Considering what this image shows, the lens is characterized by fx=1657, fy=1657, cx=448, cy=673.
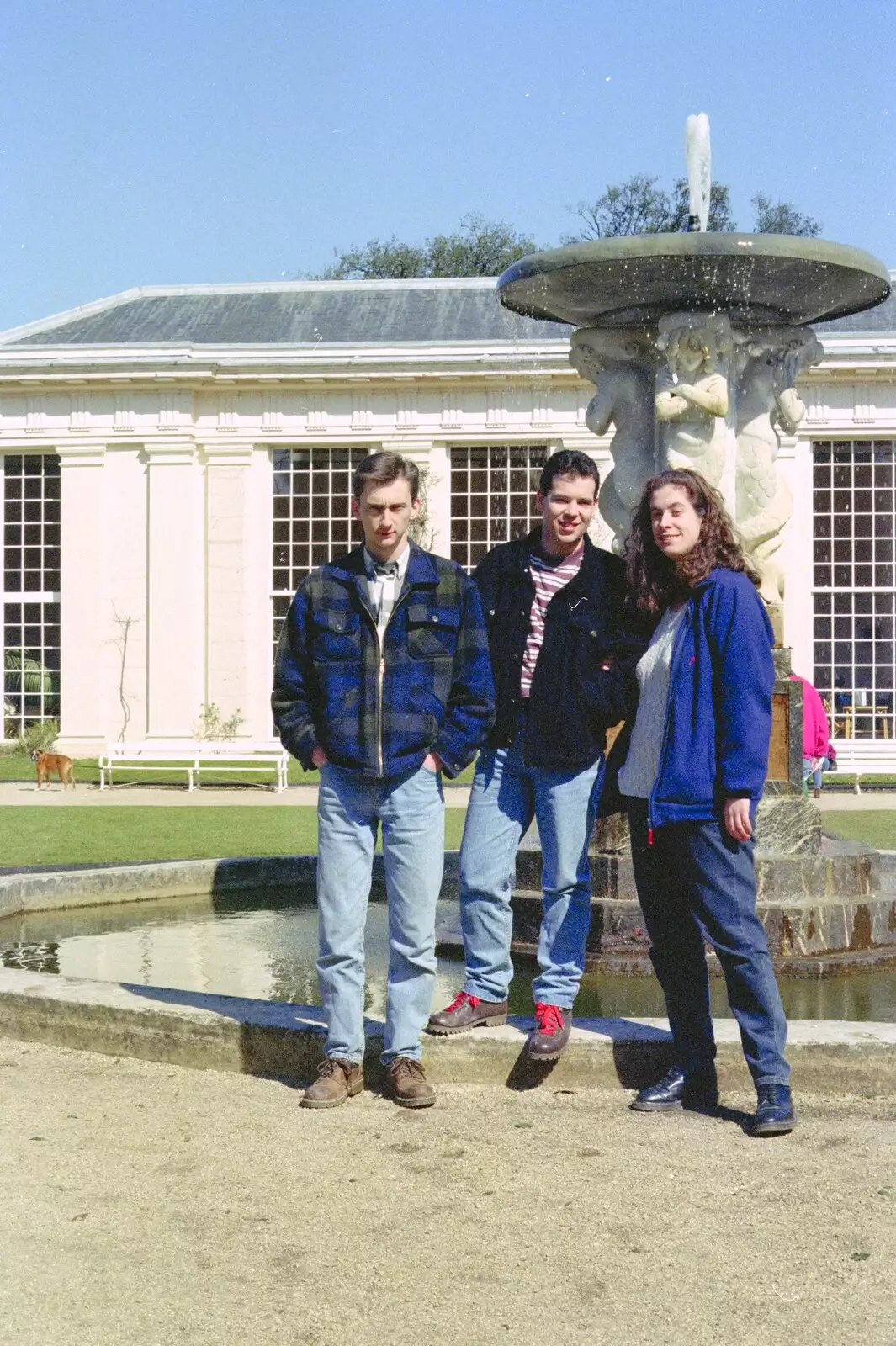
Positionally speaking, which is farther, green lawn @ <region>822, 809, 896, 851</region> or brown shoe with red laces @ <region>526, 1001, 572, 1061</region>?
green lawn @ <region>822, 809, 896, 851</region>

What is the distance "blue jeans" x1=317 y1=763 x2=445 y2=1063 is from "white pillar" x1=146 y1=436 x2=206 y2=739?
2855 cm

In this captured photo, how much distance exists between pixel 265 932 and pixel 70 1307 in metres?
4.85

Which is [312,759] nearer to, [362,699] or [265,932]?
[362,699]

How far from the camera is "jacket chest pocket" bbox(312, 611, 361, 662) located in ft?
15.5

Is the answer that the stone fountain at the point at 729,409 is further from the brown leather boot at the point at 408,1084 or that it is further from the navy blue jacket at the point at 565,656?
the brown leather boot at the point at 408,1084

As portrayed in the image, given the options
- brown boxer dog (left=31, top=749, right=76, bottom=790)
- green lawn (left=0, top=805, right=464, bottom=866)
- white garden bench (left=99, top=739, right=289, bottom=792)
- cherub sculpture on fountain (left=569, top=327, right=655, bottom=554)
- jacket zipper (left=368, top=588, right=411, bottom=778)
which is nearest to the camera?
jacket zipper (left=368, top=588, right=411, bottom=778)

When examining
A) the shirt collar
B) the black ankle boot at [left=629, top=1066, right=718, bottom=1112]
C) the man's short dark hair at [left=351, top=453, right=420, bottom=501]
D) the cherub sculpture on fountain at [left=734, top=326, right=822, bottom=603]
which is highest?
the cherub sculpture on fountain at [left=734, top=326, right=822, bottom=603]

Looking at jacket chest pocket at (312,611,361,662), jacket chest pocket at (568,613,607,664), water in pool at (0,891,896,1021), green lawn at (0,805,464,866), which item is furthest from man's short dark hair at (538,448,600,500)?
green lawn at (0,805,464,866)

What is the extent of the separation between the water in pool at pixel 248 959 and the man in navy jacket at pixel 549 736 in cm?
99

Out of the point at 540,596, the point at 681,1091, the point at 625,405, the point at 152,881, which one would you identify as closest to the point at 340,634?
the point at 540,596

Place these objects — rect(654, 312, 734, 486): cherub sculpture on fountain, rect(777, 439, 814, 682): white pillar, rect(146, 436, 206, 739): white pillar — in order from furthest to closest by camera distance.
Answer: rect(146, 436, 206, 739): white pillar
rect(777, 439, 814, 682): white pillar
rect(654, 312, 734, 486): cherub sculpture on fountain

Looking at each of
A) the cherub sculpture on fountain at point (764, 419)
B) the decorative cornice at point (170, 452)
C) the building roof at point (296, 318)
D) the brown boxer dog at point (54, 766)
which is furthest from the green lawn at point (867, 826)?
the decorative cornice at point (170, 452)

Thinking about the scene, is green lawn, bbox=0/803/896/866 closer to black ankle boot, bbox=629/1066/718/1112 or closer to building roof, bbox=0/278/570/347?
black ankle boot, bbox=629/1066/718/1112

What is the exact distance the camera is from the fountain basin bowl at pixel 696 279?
707cm
